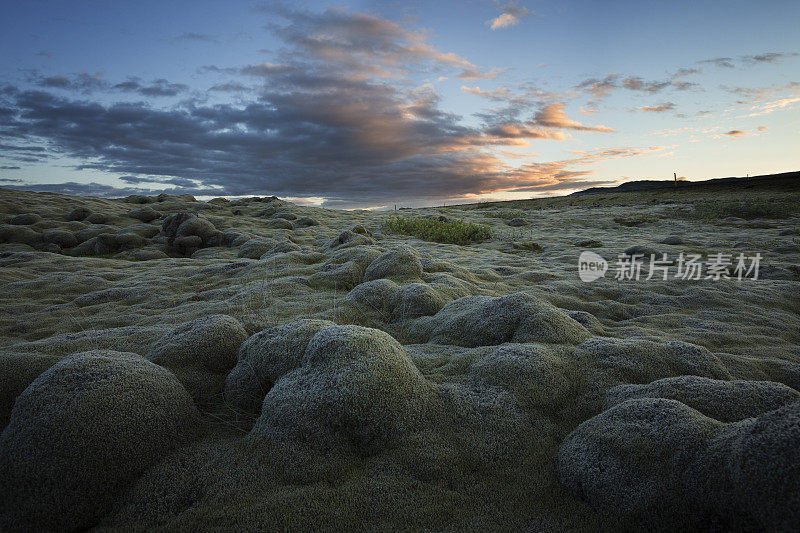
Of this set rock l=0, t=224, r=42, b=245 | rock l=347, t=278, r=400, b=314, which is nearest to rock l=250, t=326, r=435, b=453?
rock l=347, t=278, r=400, b=314

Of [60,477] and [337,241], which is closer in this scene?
[60,477]

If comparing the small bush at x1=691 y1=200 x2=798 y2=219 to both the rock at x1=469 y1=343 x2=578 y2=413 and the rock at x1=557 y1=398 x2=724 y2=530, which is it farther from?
the rock at x1=557 y1=398 x2=724 y2=530

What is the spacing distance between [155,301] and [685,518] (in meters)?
8.46

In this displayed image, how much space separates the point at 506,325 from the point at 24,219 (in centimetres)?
2029

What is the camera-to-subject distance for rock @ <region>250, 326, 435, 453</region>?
317cm

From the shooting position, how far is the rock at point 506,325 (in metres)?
4.95

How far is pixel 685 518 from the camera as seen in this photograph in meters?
2.34

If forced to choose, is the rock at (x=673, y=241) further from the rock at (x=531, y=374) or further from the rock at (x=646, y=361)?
the rock at (x=531, y=374)

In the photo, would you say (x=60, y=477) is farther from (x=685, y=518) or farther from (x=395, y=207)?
(x=395, y=207)

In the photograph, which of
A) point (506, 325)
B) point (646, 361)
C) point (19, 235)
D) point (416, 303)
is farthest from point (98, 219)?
point (646, 361)

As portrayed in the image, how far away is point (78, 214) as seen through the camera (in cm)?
1802

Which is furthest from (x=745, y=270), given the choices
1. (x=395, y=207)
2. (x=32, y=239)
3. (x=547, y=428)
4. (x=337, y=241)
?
(x=395, y=207)

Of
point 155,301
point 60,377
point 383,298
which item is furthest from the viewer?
point 155,301

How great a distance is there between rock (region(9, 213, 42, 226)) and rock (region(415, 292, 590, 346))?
62.0 ft
